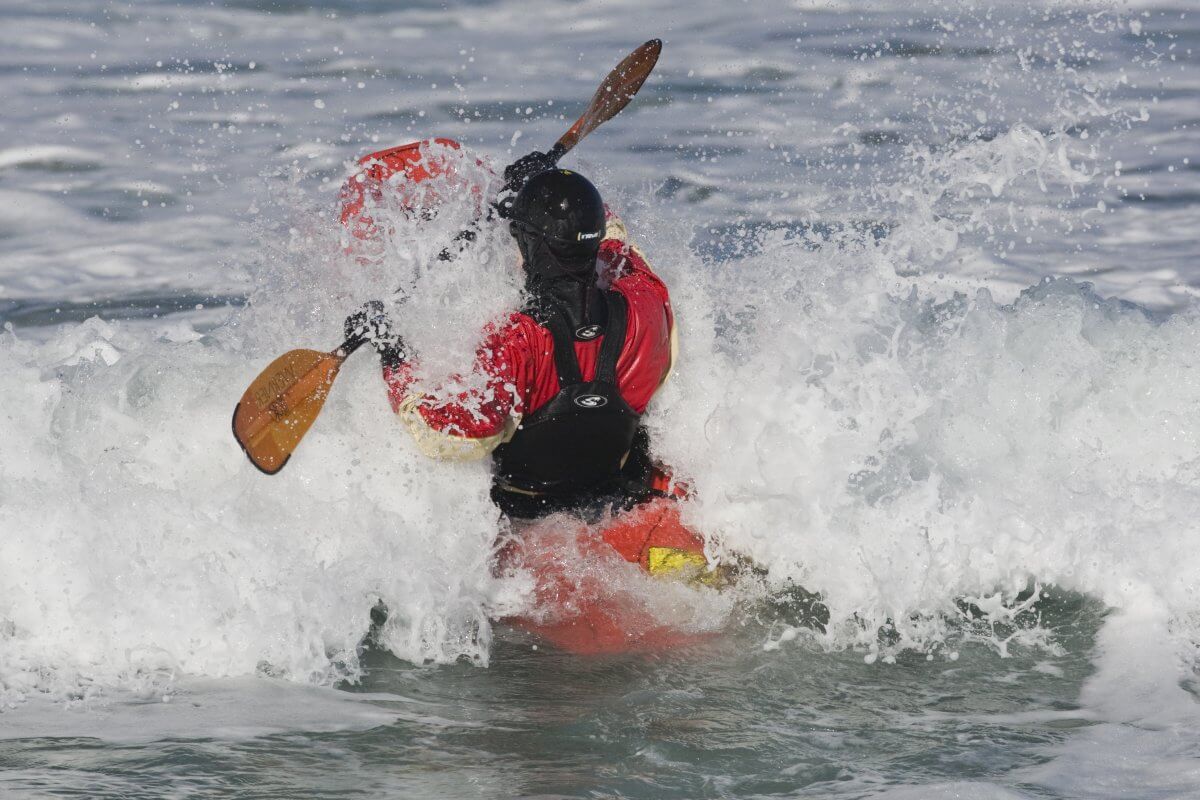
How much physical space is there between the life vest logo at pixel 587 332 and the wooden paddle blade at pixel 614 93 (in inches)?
42.2

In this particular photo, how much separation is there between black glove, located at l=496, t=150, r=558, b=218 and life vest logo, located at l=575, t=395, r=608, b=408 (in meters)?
0.63

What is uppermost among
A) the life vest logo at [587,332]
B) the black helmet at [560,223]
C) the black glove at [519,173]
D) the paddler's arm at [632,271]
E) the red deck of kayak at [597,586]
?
the black glove at [519,173]

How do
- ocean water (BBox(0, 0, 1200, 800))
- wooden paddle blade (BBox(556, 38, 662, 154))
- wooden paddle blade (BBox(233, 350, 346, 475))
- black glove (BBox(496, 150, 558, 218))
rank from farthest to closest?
wooden paddle blade (BBox(556, 38, 662, 154)), black glove (BBox(496, 150, 558, 218)), wooden paddle blade (BBox(233, 350, 346, 475)), ocean water (BBox(0, 0, 1200, 800))

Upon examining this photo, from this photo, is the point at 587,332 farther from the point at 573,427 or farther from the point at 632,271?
the point at 632,271

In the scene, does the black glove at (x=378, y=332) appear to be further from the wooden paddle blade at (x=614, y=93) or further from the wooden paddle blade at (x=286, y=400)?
the wooden paddle blade at (x=614, y=93)

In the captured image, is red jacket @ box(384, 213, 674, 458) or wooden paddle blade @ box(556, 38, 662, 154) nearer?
red jacket @ box(384, 213, 674, 458)

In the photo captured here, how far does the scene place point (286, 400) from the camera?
4180 mm

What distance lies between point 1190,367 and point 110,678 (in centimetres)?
405

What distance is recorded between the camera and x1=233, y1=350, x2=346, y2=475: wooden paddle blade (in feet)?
13.6

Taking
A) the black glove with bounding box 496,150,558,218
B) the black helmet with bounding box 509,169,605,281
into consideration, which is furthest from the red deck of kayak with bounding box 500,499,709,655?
the black glove with bounding box 496,150,558,218

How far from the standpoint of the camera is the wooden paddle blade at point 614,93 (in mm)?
4965

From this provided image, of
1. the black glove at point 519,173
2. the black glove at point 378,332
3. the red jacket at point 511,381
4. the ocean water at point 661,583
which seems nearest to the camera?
the ocean water at point 661,583

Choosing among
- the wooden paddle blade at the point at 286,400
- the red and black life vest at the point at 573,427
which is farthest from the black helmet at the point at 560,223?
the wooden paddle blade at the point at 286,400

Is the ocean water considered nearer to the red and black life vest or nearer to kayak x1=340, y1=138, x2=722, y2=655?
kayak x1=340, y1=138, x2=722, y2=655
